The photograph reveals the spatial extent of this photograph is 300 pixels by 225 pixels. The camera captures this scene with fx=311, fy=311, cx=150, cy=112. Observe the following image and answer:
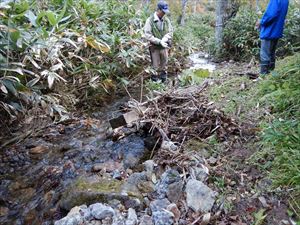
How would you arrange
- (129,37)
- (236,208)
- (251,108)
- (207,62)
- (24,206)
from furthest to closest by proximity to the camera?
(207,62) → (129,37) → (251,108) → (24,206) → (236,208)

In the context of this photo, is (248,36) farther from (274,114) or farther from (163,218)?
(163,218)

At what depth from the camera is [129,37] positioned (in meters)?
6.72

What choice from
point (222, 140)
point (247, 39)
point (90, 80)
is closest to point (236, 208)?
point (222, 140)

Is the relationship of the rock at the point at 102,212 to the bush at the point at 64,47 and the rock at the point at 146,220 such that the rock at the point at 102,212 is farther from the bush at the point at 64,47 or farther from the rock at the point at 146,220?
the bush at the point at 64,47

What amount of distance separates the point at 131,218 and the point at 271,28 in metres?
3.91

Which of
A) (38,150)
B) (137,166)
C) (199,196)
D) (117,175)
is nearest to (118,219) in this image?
(199,196)

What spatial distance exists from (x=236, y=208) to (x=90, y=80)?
3.75 meters

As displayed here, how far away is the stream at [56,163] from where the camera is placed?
119 inches

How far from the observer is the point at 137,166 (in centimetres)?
345

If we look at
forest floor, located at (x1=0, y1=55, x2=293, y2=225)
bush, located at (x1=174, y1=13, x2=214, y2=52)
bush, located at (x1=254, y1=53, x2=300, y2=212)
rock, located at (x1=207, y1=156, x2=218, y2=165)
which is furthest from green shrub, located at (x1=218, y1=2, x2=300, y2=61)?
rock, located at (x1=207, y1=156, x2=218, y2=165)

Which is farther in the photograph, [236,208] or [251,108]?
[251,108]

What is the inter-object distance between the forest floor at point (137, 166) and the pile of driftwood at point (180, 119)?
0.08 ft

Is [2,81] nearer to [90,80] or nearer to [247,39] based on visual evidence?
[90,80]

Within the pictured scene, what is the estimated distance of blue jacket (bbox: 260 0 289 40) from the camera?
4.84 meters
